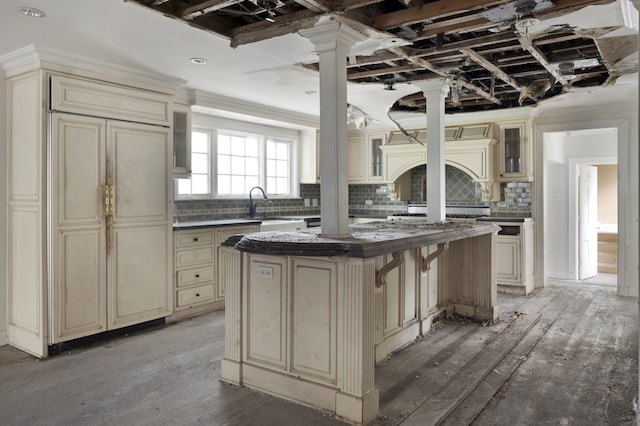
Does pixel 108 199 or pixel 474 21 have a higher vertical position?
pixel 474 21

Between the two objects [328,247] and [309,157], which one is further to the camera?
[309,157]

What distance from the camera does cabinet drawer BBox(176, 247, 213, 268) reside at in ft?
15.1

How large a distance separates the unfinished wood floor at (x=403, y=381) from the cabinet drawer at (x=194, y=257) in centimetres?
65

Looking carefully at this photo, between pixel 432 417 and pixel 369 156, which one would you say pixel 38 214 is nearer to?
pixel 432 417

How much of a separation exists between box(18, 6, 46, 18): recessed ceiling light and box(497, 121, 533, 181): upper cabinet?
5329 millimetres

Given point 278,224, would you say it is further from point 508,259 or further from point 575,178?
point 575,178

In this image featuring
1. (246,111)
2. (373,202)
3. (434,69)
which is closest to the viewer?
(434,69)

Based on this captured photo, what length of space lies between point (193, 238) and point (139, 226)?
26.2 inches

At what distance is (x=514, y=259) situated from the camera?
5859mm

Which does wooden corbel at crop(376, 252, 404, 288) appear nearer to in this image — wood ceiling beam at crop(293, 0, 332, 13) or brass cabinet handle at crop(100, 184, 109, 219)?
wood ceiling beam at crop(293, 0, 332, 13)

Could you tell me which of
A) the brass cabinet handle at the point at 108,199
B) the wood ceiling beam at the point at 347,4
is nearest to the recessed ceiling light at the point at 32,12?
the brass cabinet handle at the point at 108,199

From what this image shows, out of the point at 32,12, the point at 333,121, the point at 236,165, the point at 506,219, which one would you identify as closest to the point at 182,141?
the point at 236,165

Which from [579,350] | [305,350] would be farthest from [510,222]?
[305,350]

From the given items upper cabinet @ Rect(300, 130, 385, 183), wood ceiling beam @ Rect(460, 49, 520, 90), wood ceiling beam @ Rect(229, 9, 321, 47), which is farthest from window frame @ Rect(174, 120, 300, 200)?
wood ceiling beam @ Rect(460, 49, 520, 90)
